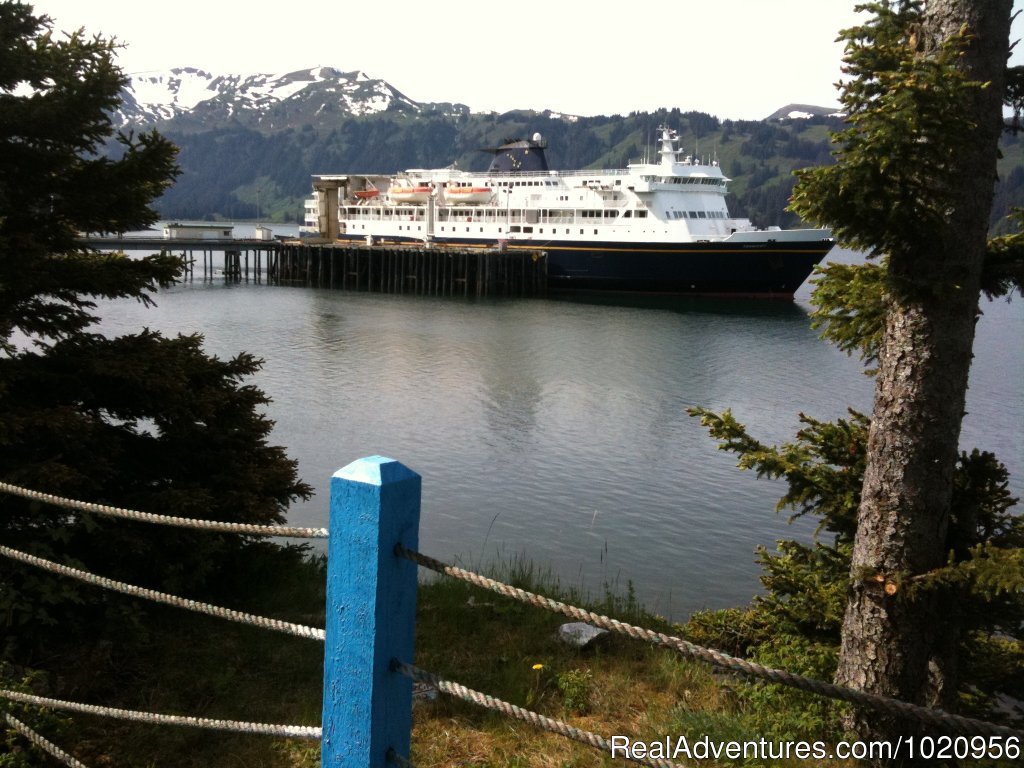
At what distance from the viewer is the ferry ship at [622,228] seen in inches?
1768

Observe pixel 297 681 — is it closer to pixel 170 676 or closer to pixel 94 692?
pixel 170 676

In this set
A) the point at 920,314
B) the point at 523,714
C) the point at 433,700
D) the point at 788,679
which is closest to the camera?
the point at 788,679

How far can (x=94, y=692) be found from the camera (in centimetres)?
441

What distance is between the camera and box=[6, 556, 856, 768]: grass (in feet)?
13.1

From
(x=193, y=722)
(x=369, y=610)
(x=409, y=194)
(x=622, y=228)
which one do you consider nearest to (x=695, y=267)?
(x=622, y=228)

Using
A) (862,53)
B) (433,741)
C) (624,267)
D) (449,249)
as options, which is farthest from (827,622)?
(449,249)

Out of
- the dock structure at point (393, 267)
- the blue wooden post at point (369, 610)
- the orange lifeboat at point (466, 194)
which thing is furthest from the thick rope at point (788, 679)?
the orange lifeboat at point (466, 194)

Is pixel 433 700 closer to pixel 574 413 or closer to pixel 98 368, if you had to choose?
pixel 98 368

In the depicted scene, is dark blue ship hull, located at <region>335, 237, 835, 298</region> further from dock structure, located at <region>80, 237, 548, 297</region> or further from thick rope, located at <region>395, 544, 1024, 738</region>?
thick rope, located at <region>395, 544, 1024, 738</region>

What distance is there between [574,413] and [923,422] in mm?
16160

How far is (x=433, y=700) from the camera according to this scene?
4527mm

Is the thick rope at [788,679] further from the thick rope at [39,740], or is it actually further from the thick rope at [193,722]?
the thick rope at [39,740]

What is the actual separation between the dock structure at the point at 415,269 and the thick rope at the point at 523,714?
4619 centimetres

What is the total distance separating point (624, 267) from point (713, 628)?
4196 centimetres
